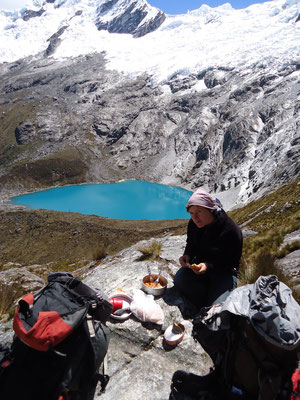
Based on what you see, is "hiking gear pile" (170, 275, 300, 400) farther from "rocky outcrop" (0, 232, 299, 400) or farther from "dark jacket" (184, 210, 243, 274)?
"dark jacket" (184, 210, 243, 274)

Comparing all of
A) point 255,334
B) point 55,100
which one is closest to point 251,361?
point 255,334

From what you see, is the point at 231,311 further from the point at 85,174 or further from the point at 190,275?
the point at 85,174

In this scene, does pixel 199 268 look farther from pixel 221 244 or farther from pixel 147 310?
pixel 147 310

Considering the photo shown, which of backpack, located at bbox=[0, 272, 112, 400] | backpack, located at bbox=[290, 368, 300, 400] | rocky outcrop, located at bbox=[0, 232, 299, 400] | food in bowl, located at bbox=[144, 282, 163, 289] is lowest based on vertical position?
food in bowl, located at bbox=[144, 282, 163, 289]

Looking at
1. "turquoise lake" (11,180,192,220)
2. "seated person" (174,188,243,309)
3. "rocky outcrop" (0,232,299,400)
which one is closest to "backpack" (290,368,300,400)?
"rocky outcrop" (0,232,299,400)

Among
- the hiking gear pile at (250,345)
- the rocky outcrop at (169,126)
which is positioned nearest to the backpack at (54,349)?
the hiking gear pile at (250,345)

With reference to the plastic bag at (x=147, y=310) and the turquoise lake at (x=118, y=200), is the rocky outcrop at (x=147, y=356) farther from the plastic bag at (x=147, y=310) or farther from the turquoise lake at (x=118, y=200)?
the turquoise lake at (x=118, y=200)
